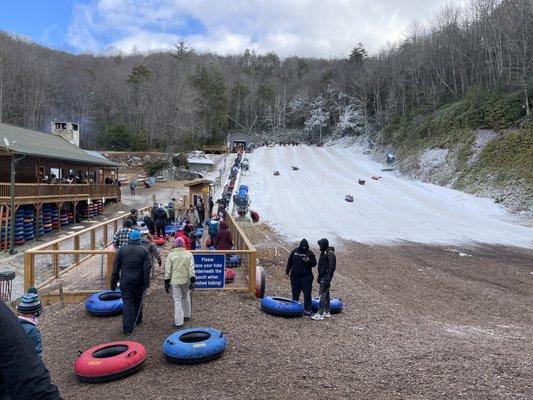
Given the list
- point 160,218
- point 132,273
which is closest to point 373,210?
point 160,218

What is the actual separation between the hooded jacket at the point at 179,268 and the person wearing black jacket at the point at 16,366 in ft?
20.2

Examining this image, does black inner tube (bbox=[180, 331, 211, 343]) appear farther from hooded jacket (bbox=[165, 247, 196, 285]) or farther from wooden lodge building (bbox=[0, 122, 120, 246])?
wooden lodge building (bbox=[0, 122, 120, 246])

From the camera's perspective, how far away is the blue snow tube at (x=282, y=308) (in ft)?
30.6

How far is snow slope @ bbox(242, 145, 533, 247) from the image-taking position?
→ 23078 mm

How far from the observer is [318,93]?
104 metres

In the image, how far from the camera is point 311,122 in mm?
95500

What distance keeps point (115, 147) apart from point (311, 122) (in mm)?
41157

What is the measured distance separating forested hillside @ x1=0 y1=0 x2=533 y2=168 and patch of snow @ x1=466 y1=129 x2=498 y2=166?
3.56ft

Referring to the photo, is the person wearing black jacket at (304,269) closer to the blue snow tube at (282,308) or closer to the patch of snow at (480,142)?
the blue snow tube at (282,308)

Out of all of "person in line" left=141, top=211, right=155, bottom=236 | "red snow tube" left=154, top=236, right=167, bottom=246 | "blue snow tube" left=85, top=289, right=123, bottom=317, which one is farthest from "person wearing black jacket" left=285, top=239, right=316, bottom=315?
"person in line" left=141, top=211, right=155, bottom=236

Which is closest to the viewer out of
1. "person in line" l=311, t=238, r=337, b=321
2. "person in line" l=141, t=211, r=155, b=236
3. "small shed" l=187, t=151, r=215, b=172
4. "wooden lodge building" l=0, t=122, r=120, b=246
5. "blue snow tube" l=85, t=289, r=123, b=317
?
"blue snow tube" l=85, t=289, r=123, b=317

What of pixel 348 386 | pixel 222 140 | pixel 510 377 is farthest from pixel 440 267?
pixel 222 140

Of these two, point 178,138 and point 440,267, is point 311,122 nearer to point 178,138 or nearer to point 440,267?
point 178,138

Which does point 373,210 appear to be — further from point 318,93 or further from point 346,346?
point 318,93
